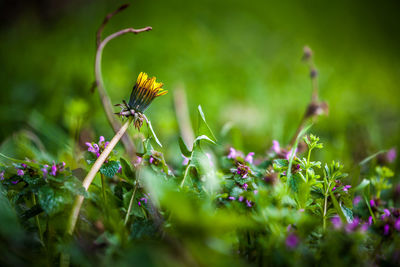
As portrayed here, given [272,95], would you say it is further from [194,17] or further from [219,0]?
[219,0]

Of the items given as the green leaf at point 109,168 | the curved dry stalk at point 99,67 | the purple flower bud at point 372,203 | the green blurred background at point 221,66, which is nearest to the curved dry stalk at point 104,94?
the curved dry stalk at point 99,67

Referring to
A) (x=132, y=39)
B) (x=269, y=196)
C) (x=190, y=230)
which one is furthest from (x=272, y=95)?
(x=190, y=230)

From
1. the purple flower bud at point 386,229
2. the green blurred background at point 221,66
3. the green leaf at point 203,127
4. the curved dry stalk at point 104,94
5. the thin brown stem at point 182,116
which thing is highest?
the green blurred background at point 221,66

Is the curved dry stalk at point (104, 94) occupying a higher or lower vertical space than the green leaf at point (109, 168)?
higher

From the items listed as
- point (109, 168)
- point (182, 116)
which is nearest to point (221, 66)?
point (182, 116)

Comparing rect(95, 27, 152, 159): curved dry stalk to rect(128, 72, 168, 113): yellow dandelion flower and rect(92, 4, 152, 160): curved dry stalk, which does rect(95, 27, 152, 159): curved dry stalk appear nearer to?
rect(92, 4, 152, 160): curved dry stalk

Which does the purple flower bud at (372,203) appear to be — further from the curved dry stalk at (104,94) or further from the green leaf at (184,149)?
the curved dry stalk at (104,94)
